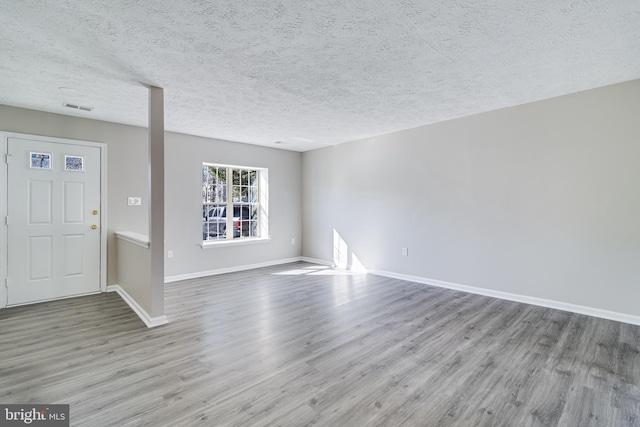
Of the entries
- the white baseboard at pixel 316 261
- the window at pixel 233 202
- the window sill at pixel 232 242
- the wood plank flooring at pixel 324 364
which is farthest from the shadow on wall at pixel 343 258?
the wood plank flooring at pixel 324 364

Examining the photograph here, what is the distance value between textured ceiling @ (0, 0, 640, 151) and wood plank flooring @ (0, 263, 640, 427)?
2.59 meters

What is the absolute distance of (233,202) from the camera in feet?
19.7

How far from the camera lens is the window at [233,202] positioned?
18.5ft

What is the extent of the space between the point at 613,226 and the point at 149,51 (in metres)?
5.05

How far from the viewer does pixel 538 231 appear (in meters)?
3.72

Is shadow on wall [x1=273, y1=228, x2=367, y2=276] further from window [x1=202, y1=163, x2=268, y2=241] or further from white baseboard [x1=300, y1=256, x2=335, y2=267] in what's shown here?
window [x1=202, y1=163, x2=268, y2=241]

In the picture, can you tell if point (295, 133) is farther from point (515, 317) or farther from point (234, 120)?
point (515, 317)

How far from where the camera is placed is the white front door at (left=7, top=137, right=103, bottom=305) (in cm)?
375

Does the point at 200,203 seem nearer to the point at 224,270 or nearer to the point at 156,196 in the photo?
the point at 224,270

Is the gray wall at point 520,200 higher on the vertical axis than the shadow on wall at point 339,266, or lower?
higher

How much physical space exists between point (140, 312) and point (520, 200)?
197 inches

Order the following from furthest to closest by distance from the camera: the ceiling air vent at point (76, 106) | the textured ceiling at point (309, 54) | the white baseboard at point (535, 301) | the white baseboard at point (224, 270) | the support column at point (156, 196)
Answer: the white baseboard at point (224, 270) → the ceiling air vent at point (76, 106) → the white baseboard at point (535, 301) → the support column at point (156, 196) → the textured ceiling at point (309, 54)
